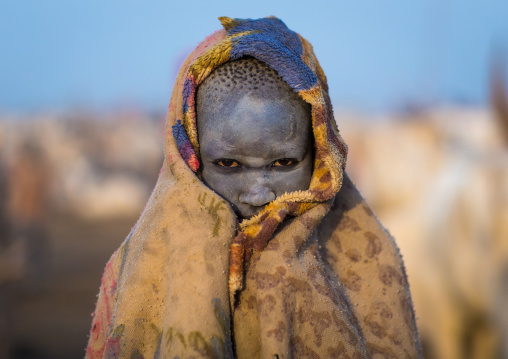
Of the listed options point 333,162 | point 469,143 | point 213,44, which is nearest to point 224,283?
point 333,162

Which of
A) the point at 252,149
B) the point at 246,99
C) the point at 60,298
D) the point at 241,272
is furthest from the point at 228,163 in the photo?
the point at 60,298

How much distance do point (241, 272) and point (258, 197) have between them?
24 cm

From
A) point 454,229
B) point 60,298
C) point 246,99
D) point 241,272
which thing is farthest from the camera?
point 60,298

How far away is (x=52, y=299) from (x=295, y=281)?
791 cm

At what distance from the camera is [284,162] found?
185 centimetres

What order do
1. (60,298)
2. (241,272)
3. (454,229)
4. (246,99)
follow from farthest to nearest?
(60,298), (454,229), (246,99), (241,272)

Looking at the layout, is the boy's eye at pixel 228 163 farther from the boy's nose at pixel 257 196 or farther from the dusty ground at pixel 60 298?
the dusty ground at pixel 60 298

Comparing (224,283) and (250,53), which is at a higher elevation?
(250,53)

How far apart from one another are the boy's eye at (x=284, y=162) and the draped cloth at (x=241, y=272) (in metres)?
0.09

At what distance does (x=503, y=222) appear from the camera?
4.92m

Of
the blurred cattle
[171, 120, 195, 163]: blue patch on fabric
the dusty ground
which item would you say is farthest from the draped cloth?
the dusty ground

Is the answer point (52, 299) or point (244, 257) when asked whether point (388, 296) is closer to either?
point (244, 257)

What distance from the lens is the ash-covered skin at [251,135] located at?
1780 millimetres

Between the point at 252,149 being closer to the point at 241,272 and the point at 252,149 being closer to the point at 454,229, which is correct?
the point at 241,272
